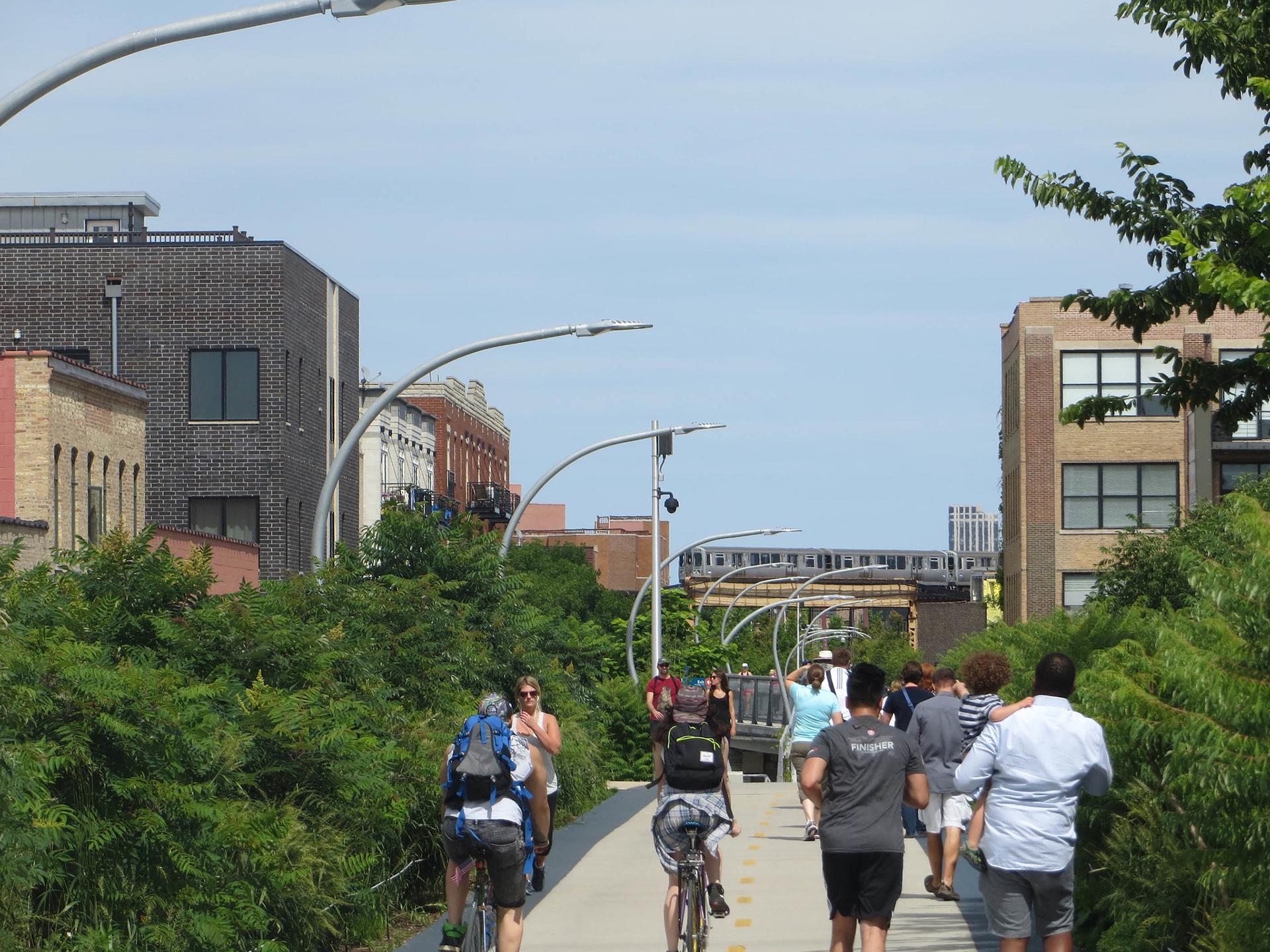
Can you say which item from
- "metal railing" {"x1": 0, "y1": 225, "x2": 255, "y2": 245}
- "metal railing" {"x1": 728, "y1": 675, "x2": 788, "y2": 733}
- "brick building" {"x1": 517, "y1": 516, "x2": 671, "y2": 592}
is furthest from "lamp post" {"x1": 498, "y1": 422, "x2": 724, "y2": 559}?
"brick building" {"x1": 517, "y1": 516, "x2": 671, "y2": 592}

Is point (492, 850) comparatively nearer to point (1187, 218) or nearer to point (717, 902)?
point (717, 902)

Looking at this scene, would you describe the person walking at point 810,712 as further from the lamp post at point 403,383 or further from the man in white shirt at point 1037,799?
the man in white shirt at point 1037,799

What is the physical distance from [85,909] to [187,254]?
41228mm

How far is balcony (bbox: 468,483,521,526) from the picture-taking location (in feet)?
267

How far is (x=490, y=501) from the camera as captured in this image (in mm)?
81625

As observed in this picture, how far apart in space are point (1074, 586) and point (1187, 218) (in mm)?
42345

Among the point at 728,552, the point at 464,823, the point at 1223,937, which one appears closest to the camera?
the point at 1223,937

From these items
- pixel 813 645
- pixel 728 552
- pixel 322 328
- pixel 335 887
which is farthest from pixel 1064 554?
pixel 728 552

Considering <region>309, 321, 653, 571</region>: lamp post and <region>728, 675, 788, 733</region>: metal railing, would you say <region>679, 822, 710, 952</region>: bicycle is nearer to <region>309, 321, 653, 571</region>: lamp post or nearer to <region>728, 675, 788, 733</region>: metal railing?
<region>309, 321, 653, 571</region>: lamp post

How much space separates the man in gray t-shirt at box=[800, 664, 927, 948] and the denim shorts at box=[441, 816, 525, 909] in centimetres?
192

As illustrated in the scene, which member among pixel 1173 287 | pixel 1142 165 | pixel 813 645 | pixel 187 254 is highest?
pixel 187 254

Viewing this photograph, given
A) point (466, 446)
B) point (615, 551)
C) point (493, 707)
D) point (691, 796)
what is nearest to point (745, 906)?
point (691, 796)

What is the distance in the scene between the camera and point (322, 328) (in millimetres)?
51938

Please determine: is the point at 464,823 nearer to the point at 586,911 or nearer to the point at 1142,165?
the point at 586,911
